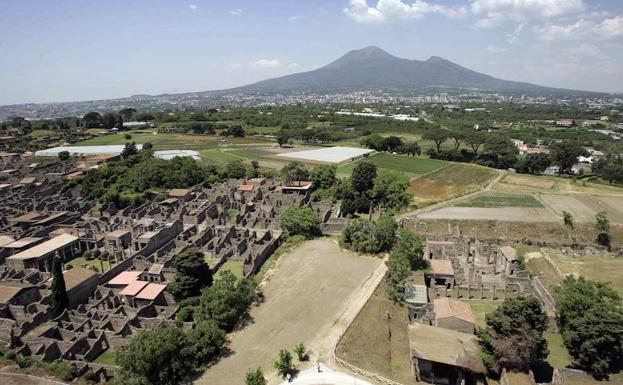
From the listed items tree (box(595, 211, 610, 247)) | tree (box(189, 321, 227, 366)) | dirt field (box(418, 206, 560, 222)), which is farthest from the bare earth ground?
tree (box(595, 211, 610, 247))

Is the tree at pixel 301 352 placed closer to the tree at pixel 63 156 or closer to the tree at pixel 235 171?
the tree at pixel 235 171

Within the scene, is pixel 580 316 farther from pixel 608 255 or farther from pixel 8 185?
pixel 8 185

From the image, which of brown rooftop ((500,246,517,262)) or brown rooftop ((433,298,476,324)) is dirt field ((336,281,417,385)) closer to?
brown rooftop ((433,298,476,324))

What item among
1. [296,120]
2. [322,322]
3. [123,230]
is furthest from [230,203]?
[296,120]

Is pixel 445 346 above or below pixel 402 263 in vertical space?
below

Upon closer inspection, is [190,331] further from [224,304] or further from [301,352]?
[301,352]

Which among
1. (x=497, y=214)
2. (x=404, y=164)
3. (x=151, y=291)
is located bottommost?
(x=151, y=291)

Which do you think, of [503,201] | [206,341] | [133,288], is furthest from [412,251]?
[503,201]
